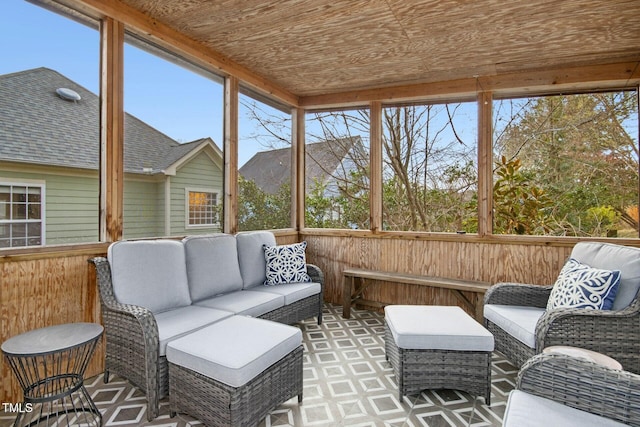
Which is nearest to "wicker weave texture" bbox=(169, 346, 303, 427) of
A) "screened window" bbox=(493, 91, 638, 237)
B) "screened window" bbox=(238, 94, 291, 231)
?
"screened window" bbox=(238, 94, 291, 231)

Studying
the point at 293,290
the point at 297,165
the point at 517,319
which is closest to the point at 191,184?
the point at 293,290

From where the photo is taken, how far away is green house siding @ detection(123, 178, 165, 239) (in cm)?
272

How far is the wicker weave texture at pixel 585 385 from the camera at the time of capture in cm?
121

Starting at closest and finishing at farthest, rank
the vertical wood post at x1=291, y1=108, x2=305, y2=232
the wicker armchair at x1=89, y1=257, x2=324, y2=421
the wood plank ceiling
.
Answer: the wicker armchair at x1=89, y1=257, x2=324, y2=421
the wood plank ceiling
the vertical wood post at x1=291, y1=108, x2=305, y2=232

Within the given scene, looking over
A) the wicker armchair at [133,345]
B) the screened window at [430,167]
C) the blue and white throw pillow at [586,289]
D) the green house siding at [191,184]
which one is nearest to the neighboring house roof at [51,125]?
the green house siding at [191,184]

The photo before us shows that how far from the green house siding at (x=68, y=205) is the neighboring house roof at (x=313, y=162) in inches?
77.0

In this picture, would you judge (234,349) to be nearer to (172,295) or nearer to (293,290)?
(172,295)

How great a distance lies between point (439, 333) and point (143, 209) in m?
2.51

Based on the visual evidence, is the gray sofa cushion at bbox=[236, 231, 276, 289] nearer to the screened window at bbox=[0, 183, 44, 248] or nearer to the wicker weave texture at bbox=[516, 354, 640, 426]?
the screened window at bbox=[0, 183, 44, 248]

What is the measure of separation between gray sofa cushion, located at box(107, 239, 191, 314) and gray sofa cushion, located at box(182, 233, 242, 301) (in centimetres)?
11

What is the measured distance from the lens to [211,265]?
9.56ft

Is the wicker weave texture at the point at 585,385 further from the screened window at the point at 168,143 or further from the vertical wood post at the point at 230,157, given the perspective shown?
the vertical wood post at the point at 230,157

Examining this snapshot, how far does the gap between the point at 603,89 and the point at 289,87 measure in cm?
345

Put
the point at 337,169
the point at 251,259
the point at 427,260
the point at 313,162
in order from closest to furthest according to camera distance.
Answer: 1. the point at 251,259
2. the point at 427,260
3. the point at 337,169
4. the point at 313,162
